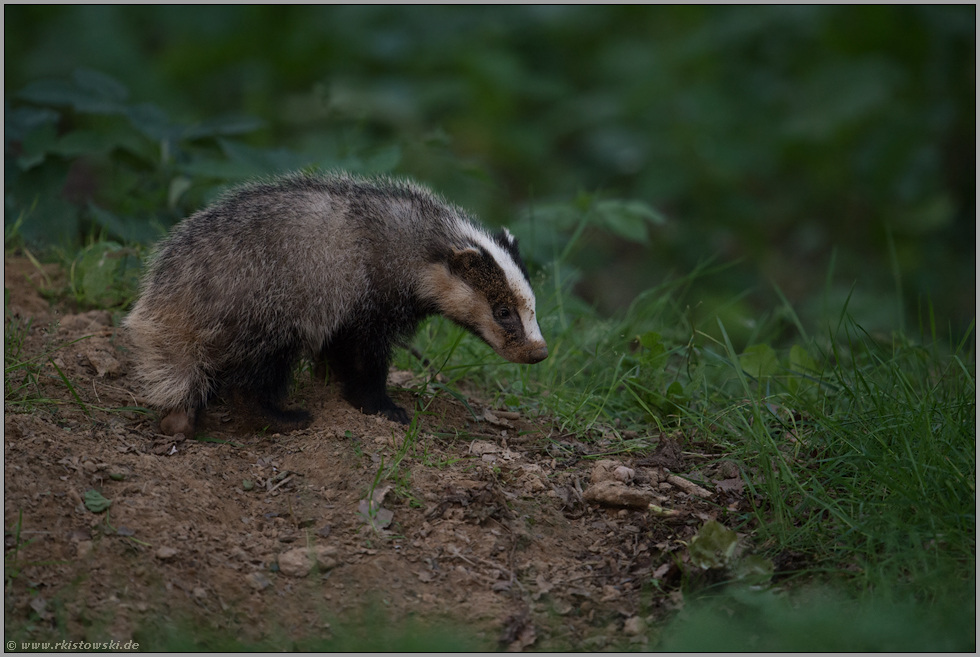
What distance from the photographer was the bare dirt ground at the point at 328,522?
10.9 feet

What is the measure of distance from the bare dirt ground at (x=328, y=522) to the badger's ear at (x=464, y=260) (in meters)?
0.74

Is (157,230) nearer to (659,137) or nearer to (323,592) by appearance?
(323,592)

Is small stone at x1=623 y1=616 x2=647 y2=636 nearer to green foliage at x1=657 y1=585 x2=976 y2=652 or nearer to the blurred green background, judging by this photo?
green foliage at x1=657 y1=585 x2=976 y2=652

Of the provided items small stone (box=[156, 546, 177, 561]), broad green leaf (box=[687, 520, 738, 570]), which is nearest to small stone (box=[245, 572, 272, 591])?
small stone (box=[156, 546, 177, 561])

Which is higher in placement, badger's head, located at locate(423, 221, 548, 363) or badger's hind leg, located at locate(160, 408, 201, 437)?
badger's head, located at locate(423, 221, 548, 363)

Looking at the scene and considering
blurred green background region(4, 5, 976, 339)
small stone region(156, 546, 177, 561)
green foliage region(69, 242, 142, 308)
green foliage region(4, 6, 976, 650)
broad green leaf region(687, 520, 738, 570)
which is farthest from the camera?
blurred green background region(4, 5, 976, 339)

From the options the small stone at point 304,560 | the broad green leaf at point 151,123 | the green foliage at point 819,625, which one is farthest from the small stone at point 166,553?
the broad green leaf at point 151,123

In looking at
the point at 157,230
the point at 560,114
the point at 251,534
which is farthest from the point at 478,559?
the point at 560,114

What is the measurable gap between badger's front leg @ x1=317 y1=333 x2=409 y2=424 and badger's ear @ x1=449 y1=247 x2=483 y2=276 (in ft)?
1.76

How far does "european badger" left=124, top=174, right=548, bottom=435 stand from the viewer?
169 inches

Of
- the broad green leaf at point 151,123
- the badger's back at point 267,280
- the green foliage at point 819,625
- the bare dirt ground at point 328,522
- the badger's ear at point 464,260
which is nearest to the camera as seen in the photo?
the green foliage at point 819,625

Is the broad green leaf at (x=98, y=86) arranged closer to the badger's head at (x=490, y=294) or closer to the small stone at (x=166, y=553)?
the badger's head at (x=490, y=294)

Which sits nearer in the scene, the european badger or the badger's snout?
the european badger

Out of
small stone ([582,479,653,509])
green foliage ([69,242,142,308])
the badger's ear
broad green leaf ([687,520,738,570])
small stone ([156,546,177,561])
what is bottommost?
small stone ([156,546,177,561])
